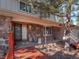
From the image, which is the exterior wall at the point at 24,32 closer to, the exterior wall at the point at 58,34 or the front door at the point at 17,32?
the front door at the point at 17,32

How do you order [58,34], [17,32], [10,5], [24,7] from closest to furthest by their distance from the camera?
[10,5] → [24,7] → [17,32] → [58,34]

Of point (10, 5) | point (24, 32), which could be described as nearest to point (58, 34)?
point (24, 32)

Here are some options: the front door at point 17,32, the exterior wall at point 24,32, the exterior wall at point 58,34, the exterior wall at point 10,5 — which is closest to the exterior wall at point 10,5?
the exterior wall at point 10,5

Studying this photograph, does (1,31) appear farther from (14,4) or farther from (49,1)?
(49,1)

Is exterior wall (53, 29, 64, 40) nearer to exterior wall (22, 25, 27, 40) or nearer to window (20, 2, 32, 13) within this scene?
exterior wall (22, 25, 27, 40)

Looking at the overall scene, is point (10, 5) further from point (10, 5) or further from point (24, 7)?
point (24, 7)

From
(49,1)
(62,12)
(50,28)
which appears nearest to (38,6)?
(49,1)

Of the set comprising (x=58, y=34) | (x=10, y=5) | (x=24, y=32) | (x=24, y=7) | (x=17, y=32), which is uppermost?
(x=10, y=5)

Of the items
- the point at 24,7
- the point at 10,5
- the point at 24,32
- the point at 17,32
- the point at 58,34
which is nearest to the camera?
the point at 10,5

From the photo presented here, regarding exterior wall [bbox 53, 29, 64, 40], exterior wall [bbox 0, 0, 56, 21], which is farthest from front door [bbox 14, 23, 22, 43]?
exterior wall [bbox 53, 29, 64, 40]

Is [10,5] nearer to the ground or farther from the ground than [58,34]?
farther from the ground

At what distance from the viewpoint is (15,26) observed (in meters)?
19.1

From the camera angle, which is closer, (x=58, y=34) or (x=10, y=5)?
(x=10, y=5)

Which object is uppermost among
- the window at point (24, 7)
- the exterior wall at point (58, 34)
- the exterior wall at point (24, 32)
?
the window at point (24, 7)
